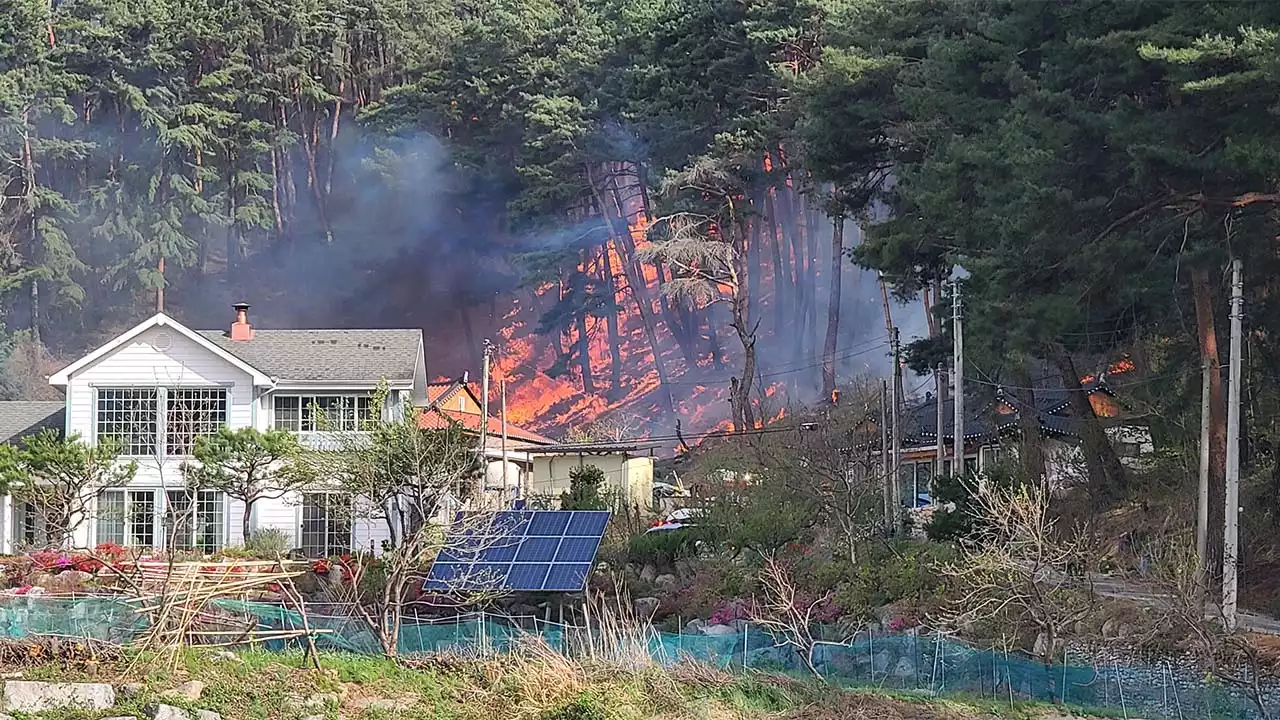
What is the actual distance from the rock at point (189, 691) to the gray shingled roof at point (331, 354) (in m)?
16.6

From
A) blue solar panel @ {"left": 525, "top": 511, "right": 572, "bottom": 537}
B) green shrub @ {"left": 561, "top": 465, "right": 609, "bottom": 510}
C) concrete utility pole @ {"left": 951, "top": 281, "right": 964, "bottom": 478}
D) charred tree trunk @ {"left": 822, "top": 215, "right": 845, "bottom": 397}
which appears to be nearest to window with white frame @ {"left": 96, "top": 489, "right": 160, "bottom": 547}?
green shrub @ {"left": 561, "top": 465, "right": 609, "bottom": 510}

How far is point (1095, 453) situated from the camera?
109ft

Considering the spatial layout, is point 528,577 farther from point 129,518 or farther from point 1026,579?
point 129,518

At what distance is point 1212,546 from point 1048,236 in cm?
582

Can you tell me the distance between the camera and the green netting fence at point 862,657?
1833cm

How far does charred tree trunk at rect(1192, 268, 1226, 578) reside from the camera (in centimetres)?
2469

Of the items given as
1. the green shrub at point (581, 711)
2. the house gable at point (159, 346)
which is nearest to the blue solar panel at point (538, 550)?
the green shrub at point (581, 711)

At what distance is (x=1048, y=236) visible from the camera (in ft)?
81.5

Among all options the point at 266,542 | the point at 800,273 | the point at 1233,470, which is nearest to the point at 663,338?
the point at 800,273

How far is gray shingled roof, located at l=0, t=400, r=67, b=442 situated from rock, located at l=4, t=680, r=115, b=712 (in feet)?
64.9

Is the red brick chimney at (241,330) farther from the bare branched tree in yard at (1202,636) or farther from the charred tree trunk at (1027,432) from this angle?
the bare branched tree in yard at (1202,636)

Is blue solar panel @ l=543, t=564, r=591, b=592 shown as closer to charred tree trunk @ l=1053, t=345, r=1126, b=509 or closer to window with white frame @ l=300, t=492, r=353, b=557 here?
window with white frame @ l=300, t=492, r=353, b=557

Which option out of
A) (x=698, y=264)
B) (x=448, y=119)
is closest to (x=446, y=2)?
(x=448, y=119)

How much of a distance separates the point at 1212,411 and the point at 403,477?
13.8 metres
